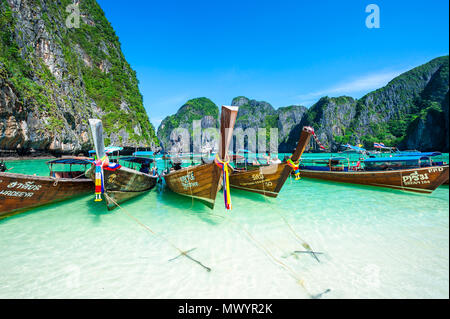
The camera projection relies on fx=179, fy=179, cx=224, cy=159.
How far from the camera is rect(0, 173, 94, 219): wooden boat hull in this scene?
19.0 feet

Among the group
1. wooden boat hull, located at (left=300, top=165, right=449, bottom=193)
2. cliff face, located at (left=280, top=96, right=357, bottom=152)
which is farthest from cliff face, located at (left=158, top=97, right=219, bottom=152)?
wooden boat hull, located at (left=300, top=165, right=449, bottom=193)

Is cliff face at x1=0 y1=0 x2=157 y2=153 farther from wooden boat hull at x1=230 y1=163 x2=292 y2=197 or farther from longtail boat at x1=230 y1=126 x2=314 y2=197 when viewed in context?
longtail boat at x1=230 y1=126 x2=314 y2=197

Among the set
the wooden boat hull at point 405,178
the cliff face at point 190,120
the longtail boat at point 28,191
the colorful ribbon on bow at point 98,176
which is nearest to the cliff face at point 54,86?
the longtail boat at point 28,191

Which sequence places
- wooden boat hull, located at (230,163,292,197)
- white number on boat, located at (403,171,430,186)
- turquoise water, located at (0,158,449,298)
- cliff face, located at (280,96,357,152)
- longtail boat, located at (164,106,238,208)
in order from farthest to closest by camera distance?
cliff face, located at (280,96,357,152) → white number on boat, located at (403,171,430,186) → wooden boat hull, located at (230,163,292,197) → longtail boat, located at (164,106,238,208) → turquoise water, located at (0,158,449,298)

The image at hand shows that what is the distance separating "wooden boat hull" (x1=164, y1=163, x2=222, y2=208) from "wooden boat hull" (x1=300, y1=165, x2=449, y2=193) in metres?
10.3

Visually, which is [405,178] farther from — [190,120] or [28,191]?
[190,120]

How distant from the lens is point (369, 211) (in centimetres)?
708

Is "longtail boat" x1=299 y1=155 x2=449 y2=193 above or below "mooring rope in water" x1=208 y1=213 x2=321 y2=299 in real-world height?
above

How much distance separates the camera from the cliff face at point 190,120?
151m

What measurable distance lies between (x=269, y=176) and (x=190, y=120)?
167976 millimetres
